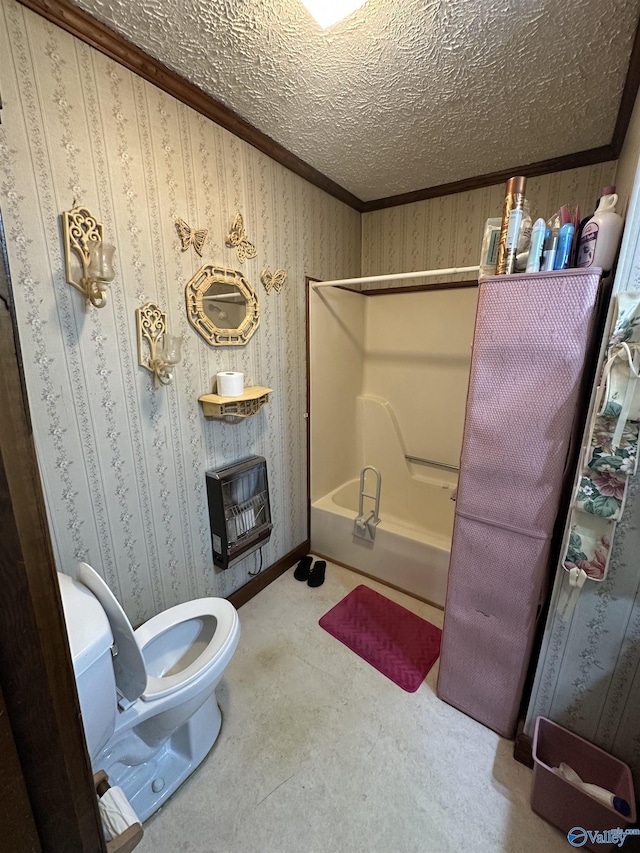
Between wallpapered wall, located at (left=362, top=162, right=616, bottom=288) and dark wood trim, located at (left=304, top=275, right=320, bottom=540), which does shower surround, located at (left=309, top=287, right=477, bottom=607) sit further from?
wallpapered wall, located at (left=362, top=162, right=616, bottom=288)

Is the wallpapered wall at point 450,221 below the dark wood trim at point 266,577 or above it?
above

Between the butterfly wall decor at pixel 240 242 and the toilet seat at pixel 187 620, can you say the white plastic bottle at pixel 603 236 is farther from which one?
the toilet seat at pixel 187 620

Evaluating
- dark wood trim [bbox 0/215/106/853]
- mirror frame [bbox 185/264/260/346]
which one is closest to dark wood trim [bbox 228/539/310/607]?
mirror frame [bbox 185/264/260/346]

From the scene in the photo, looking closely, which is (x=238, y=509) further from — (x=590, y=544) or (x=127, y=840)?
(x=590, y=544)

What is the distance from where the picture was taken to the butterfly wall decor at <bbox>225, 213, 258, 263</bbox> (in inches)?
69.7

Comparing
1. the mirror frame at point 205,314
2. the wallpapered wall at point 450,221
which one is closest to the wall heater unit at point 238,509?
the mirror frame at point 205,314

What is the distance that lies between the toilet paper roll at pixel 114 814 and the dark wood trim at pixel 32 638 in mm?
324

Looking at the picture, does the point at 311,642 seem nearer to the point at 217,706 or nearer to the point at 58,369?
the point at 217,706

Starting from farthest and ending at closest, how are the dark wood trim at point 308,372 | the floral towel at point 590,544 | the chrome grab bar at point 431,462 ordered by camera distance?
the chrome grab bar at point 431,462
the dark wood trim at point 308,372
the floral towel at point 590,544

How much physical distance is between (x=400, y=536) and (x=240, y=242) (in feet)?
6.29

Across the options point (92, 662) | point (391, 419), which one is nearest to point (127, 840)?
point (92, 662)

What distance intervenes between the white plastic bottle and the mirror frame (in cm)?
145

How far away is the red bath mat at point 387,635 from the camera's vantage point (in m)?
1.79

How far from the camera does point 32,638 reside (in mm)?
479
